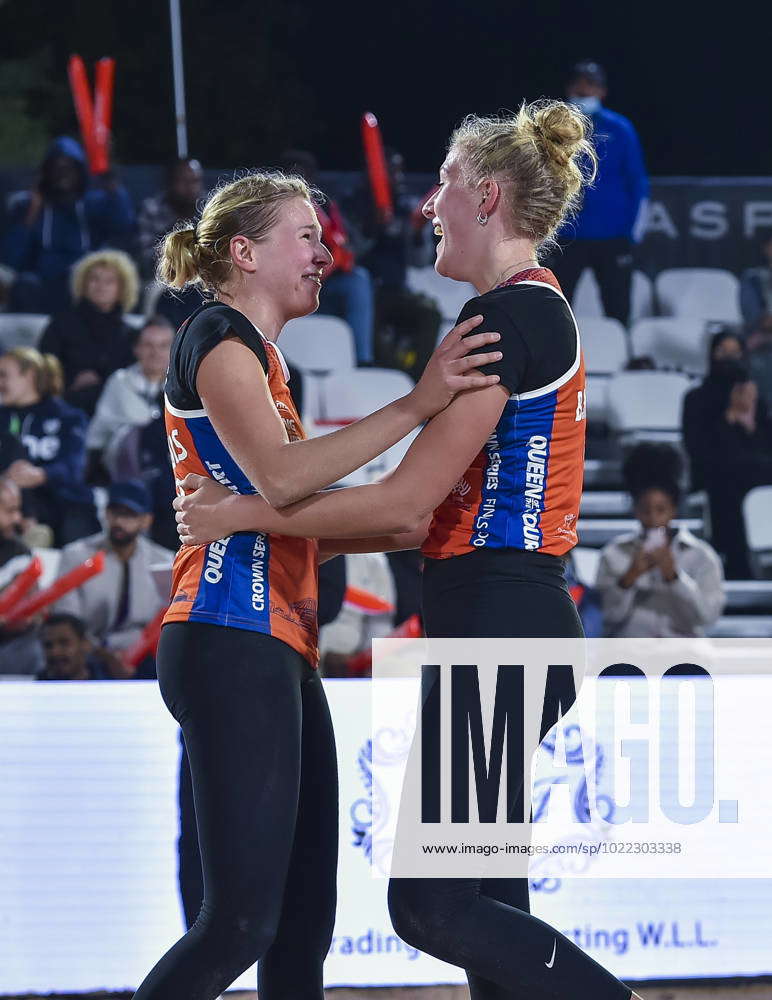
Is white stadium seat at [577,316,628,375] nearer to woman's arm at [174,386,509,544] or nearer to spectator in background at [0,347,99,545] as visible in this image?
spectator in background at [0,347,99,545]

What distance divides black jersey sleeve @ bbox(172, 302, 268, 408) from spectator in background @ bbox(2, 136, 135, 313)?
5203mm

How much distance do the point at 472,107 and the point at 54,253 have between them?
3835mm

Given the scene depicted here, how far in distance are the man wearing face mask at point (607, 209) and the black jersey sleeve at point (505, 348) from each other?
4492 mm

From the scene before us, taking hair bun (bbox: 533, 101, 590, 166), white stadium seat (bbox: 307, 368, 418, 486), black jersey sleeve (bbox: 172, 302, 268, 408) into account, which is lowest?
black jersey sleeve (bbox: 172, 302, 268, 408)

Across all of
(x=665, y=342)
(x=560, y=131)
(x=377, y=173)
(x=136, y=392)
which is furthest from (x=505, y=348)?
(x=665, y=342)

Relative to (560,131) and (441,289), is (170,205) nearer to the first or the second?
(441,289)

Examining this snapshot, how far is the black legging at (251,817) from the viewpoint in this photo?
2076 millimetres

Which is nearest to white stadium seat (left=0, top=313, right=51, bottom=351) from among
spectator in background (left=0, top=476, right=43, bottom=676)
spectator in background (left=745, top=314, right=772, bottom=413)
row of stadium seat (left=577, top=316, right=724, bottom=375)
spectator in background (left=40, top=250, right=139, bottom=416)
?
spectator in background (left=40, top=250, right=139, bottom=416)

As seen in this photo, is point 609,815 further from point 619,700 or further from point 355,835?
point 355,835

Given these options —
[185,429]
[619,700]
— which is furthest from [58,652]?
[185,429]

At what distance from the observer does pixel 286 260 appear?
2359 mm

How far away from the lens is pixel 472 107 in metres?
9.86

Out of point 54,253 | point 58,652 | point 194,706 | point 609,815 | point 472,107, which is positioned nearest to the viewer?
point 194,706

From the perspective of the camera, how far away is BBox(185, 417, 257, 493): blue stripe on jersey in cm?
226
